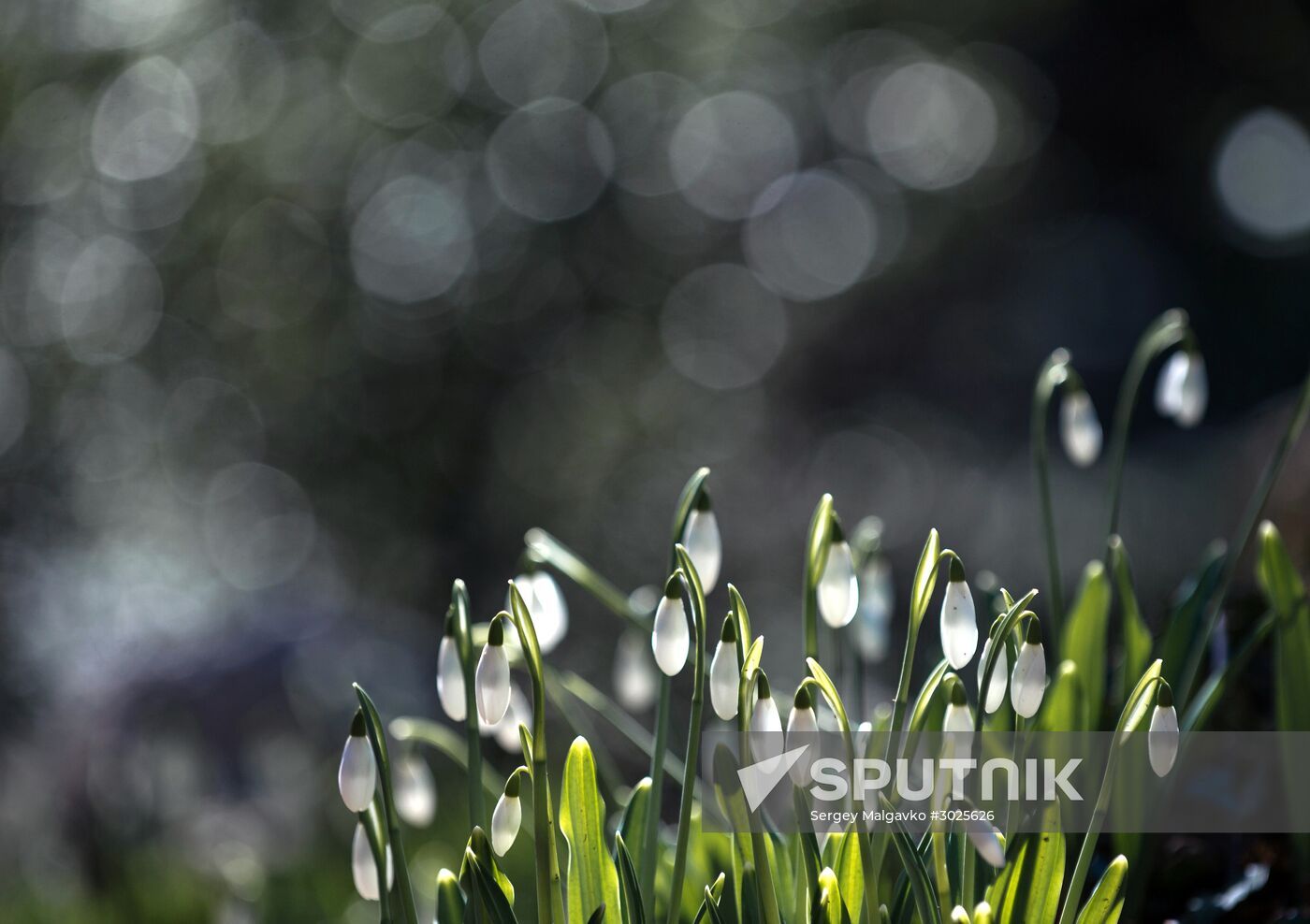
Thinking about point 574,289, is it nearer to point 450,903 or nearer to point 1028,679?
point 450,903

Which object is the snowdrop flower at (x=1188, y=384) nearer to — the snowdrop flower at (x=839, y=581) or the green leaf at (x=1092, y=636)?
the green leaf at (x=1092, y=636)

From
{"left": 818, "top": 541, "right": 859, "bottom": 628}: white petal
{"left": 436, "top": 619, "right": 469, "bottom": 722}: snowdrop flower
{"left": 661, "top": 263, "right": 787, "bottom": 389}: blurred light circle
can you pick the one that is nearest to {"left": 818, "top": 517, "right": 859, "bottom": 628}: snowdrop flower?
{"left": 818, "top": 541, "right": 859, "bottom": 628}: white petal

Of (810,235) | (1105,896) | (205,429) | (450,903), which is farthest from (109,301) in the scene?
(1105,896)

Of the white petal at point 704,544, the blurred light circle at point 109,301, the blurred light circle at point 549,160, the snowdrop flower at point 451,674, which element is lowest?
the snowdrop flower at point 451,674

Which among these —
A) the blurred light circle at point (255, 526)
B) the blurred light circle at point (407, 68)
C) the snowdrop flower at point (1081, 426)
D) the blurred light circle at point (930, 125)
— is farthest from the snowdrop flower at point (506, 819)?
the blurred light circle at point (930, 125)

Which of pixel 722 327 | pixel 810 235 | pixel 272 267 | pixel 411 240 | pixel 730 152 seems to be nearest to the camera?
pixel 272 267

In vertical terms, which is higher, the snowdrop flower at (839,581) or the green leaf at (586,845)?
the snowdrop flower at (839,581)
